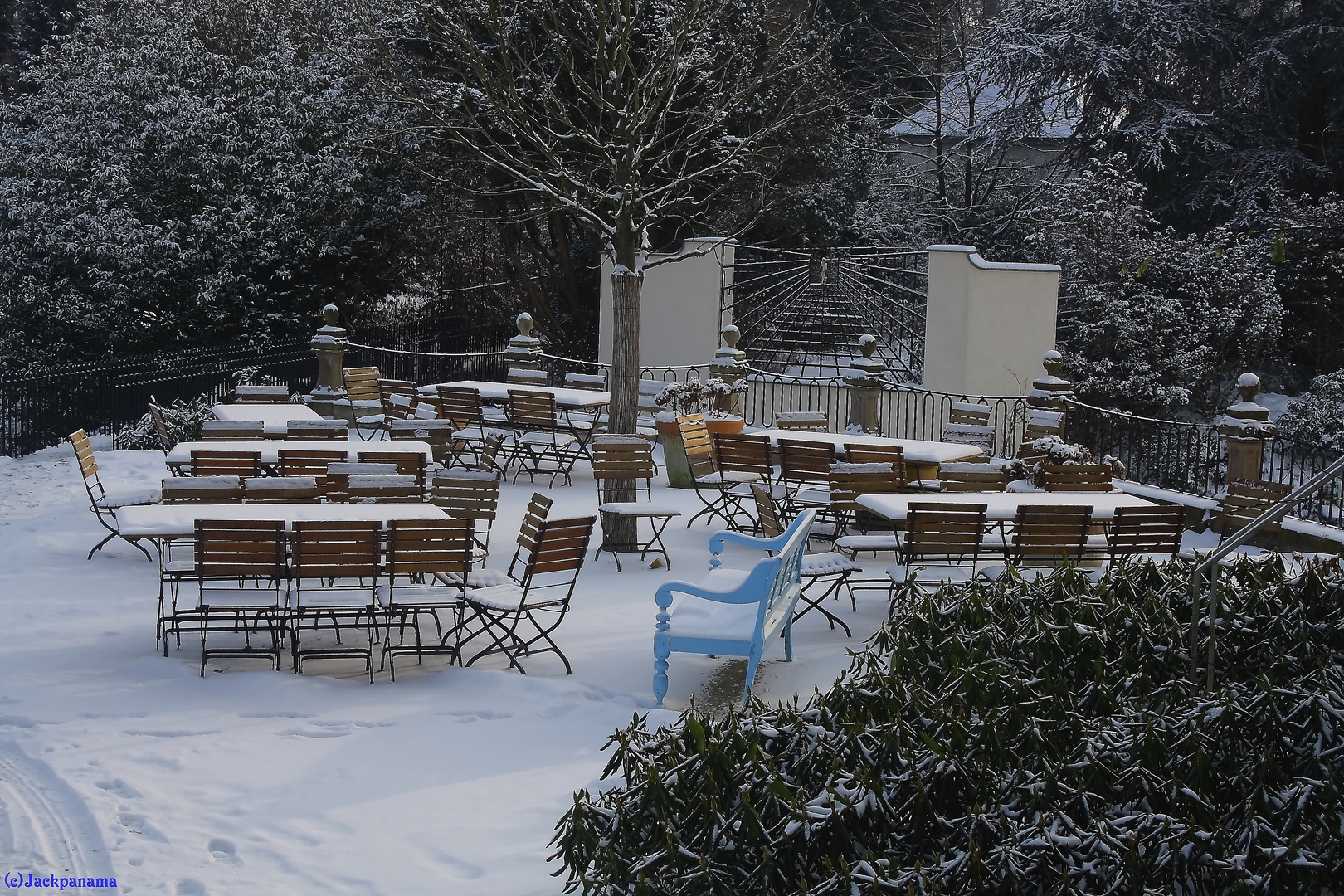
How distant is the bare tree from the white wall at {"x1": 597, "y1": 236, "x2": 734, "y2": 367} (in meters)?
1.15

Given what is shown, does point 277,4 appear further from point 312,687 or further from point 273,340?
point 312,687

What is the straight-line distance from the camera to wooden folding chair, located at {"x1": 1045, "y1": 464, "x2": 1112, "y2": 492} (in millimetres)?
10883

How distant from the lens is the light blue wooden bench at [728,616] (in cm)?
712

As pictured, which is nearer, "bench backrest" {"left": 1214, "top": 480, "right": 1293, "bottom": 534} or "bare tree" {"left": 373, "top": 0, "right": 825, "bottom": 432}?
"bare tree" {"left": 373, "top": 0, "right": 825, "bottom": 432}

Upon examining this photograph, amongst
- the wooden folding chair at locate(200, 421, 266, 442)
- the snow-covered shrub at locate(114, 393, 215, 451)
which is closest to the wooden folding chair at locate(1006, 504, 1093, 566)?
the wooden folding chair at locate(200, 421, 266, 442)

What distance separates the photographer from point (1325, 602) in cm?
577

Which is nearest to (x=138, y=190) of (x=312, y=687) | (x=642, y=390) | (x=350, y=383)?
(x=350, y=383)

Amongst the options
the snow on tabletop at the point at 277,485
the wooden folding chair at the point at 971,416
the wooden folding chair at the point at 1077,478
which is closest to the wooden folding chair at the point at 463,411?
the snow on tabletop at the point at 277,485

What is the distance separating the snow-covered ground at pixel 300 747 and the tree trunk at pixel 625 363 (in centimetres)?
169

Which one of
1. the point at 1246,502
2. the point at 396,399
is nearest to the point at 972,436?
the point at 1246,502

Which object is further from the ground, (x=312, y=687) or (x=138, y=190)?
(x=138, y=190)

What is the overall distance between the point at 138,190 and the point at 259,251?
7.20ft

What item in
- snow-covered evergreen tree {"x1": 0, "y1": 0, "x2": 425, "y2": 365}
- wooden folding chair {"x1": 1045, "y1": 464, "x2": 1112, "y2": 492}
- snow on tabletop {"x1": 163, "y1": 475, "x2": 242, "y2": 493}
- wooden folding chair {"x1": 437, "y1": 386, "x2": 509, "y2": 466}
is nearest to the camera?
snow on tabletop {"x1": 163, "y1": 475, "x2": 242, "y2": 493}

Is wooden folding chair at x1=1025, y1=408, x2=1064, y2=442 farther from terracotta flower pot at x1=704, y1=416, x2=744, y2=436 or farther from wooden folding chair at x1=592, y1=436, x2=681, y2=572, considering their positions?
wooden folding chair at x1=592, y1=436, x2=681, y2=572
